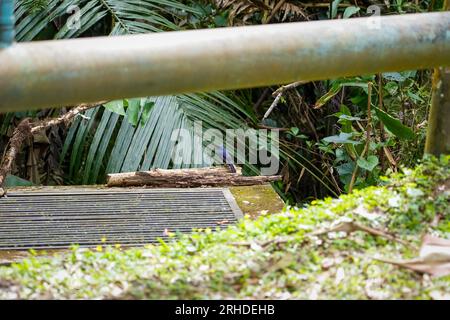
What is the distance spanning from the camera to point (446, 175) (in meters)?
2.68

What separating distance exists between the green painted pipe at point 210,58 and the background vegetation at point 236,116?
2.11 meters

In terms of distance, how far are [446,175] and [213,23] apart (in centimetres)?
419

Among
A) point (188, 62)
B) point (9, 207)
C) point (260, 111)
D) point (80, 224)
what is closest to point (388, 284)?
point (188, 62)

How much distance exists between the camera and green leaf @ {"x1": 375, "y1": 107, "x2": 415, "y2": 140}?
15.6 ft

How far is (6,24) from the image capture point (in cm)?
234

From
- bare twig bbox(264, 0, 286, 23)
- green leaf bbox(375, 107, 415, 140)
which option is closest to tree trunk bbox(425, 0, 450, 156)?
green leaf bbox(375, 107, 415, 140)

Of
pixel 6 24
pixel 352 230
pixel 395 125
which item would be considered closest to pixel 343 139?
pixel 395 125

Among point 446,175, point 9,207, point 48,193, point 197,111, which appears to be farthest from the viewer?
point 197,111

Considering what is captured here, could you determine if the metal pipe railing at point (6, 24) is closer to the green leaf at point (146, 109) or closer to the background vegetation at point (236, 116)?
the background vegetation at point (236, 116)

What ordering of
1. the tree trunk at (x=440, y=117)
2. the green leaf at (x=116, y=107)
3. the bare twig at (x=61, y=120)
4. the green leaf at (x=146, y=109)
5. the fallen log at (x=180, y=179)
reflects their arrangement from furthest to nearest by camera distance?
the green leaf at (x=146, y=109) → the green leaf at (x=116, y=107) → the bare twig at (x=61, y=120) → the fallen log at (x=180, y=179) → the tree trunk at (x=440, y=117)

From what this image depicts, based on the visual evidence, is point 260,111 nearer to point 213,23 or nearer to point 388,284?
point 213,23

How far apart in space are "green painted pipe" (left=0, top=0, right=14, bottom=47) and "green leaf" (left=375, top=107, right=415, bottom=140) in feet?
9.44

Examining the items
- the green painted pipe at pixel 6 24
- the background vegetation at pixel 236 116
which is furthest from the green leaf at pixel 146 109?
the green painted pipe at pixel 6 24

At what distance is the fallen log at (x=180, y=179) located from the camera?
4719 mm
